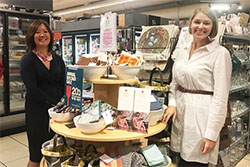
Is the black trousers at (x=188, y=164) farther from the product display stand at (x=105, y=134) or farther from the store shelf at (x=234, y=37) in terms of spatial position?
the store shelf at (x=234, y=37)

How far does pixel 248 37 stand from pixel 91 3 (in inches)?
240

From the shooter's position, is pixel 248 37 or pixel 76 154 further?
pixel 248 37

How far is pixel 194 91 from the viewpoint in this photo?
1.74m

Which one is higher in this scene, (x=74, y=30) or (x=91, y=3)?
(x=91, y=3)

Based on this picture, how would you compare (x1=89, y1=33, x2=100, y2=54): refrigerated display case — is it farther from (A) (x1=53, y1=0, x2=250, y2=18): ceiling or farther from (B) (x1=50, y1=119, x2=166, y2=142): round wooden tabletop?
(B) (x1=50, y1=119, x2=166, y2=142): round wooden tabletop

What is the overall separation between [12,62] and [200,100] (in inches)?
161

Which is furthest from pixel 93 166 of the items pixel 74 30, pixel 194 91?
pixel 74 30

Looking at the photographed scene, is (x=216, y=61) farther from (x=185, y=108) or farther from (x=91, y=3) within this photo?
(x=91, y=3)

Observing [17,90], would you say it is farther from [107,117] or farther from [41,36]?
[107,117]

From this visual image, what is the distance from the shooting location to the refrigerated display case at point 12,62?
4.12 m

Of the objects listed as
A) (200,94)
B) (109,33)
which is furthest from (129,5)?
(200,94)

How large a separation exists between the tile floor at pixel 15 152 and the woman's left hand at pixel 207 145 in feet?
6.86

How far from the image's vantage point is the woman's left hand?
1.65m

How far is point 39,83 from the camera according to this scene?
7.43 ft
